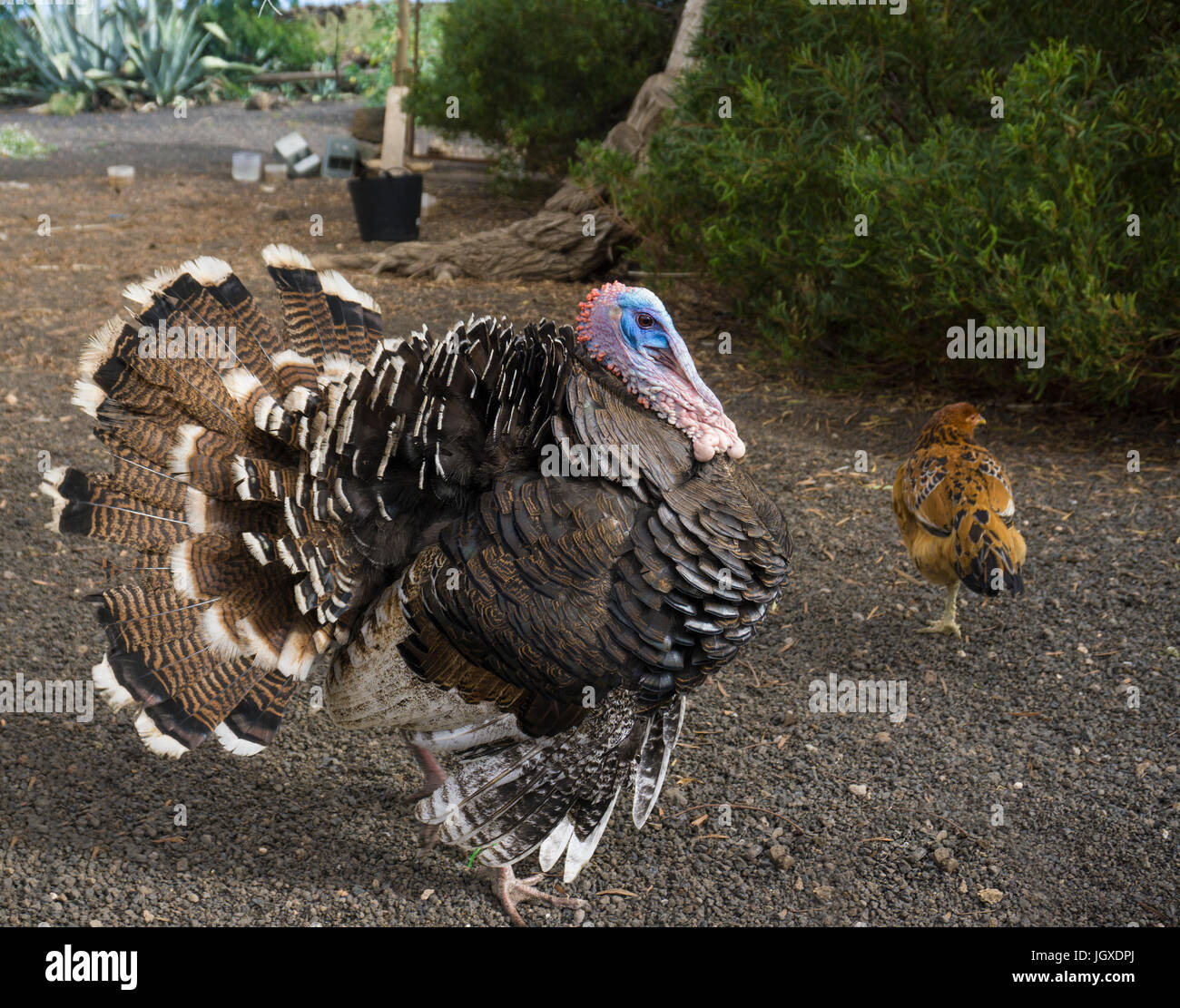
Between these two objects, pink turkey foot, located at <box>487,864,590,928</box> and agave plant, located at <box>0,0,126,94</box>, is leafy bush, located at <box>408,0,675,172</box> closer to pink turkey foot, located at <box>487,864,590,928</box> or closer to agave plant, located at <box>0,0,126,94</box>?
pink turkey foot, located at <box>487,864,590,928</box>

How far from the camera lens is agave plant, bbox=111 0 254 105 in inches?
712

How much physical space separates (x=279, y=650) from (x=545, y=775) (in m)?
0.80

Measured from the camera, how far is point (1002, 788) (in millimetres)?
3582

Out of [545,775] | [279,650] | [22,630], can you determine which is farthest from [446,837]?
[22,630]

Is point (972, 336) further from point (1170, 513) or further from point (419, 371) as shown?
point (419, 371)

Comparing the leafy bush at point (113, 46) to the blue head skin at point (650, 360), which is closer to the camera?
the blue head skin at point (650, 360)

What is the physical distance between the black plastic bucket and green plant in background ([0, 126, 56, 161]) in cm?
691

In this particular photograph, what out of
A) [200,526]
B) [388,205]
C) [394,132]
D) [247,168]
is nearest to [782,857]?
[200,526]

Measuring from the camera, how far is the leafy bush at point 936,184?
17.7 feet

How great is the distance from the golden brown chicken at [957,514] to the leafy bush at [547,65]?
6.66 metres

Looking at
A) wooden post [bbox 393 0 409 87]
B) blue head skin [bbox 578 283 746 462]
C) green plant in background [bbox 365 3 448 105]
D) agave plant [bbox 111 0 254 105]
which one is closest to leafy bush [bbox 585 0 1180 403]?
blue head skin [bbox 578 283 746 462]

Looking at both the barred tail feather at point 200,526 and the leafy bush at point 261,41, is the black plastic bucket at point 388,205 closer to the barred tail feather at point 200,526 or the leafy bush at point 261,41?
the barred tail feather at point 200,526

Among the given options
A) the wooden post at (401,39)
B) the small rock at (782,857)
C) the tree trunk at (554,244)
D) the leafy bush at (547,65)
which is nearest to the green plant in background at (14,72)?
the wooden post at (401,39)

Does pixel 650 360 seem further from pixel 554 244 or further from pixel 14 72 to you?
pixel 14 72
